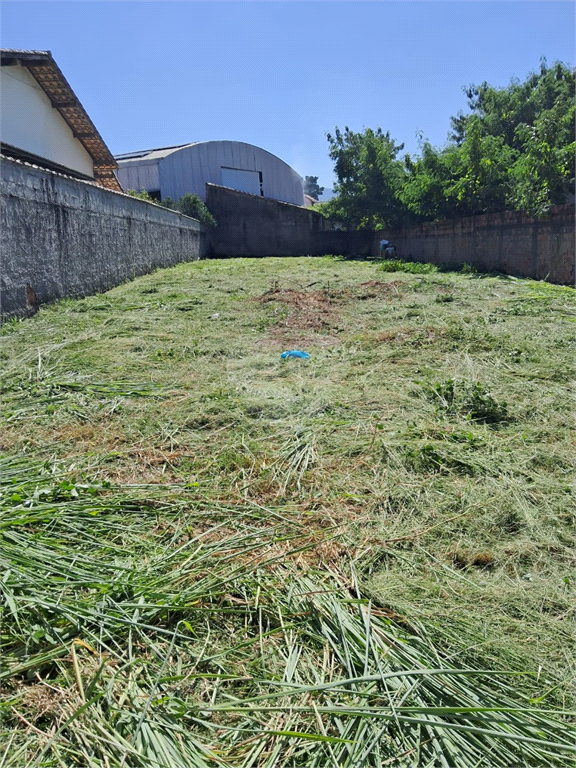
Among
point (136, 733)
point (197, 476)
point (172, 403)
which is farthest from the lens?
point (172, 403)

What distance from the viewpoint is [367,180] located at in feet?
60.5

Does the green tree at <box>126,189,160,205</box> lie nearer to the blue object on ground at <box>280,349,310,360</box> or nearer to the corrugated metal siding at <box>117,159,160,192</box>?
the corrugated metal siding at <box>117,159,160,192</box>

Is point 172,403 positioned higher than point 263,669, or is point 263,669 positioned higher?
point 172,403

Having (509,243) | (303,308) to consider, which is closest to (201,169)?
(509,243)

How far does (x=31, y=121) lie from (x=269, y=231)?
33.4 feet

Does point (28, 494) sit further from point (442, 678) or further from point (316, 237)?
point (316, 237)

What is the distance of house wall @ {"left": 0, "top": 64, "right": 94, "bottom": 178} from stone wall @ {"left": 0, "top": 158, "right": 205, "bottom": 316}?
3074 mm

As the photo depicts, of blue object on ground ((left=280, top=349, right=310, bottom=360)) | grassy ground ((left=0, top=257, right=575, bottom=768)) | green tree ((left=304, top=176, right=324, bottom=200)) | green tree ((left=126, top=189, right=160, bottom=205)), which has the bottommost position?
grassy ground ((left=0, top=257, right=575, bottom=768))

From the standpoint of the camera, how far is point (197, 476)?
268 centimetres

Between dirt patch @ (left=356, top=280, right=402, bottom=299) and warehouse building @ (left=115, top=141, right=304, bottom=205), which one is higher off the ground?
warehouse building @ (left=115, top=141, right=304, bottom=205)

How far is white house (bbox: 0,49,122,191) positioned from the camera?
10703 millimetres

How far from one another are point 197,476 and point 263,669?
1.30 metres

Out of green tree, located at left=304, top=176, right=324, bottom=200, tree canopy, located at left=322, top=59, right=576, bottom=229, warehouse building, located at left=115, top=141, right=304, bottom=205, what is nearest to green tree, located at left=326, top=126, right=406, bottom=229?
tree canopy, located at left=322, top=59, right=576, bottom=229

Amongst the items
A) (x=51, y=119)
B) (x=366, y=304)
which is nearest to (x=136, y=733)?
(x=366, y=304)
